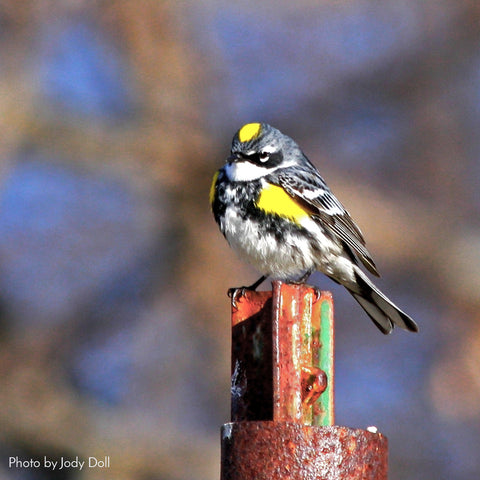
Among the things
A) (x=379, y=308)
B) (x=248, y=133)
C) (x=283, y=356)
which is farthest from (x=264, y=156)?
(x=283, y=356)

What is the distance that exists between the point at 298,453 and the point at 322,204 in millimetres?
2864

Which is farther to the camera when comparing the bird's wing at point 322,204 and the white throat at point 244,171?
the bird's wing at point 322,204

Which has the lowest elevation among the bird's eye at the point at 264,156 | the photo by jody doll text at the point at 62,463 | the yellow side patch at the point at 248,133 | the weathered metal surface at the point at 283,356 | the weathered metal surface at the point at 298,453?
Answer: the weathered metal surface at the point at 298,453

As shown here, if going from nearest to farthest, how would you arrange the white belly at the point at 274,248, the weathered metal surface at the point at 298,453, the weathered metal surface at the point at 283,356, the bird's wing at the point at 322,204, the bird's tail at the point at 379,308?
1. the weathered metal surface at the point at 298,453
2. the weathered metal surface at the point at 283,356
3. the bird's tail at the point at 379,308
4. the white belly at the point at 274,248
5. the bird's wing at the point at 322,204

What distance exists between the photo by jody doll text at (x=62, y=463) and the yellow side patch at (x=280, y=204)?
104 inches

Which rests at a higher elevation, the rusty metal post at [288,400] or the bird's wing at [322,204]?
the bird's wing at [322,204]

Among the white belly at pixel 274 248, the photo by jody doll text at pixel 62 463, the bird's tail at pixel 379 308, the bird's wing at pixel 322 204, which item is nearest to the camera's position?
the bird's tail at pixel 379 308

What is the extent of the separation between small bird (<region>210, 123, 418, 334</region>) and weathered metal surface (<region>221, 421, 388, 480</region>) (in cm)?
219

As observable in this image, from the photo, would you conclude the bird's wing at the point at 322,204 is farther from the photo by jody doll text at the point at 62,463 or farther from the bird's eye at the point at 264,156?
the photo by jody doll text at the point at 62,463

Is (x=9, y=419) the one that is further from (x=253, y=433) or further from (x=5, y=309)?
(x=253, y=433)

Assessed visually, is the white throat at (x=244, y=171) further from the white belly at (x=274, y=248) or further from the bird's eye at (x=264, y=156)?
the white belly at (x=274, y=248)

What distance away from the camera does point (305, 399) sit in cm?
246

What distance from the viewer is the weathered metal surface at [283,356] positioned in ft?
7.98

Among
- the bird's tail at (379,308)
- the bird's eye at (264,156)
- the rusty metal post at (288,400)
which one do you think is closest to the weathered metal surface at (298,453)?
the rusty metal post at (288,400)
